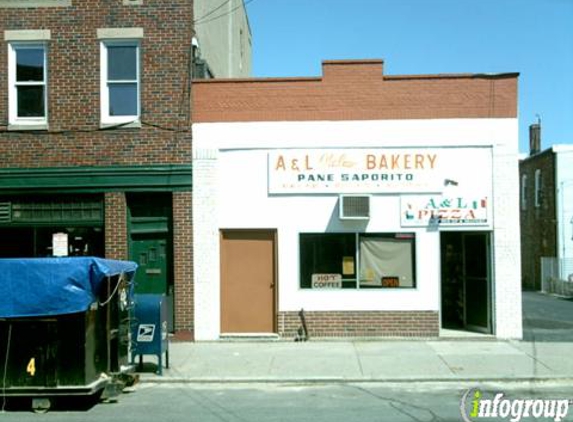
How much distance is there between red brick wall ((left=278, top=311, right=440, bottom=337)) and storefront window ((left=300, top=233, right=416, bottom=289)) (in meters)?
0.59

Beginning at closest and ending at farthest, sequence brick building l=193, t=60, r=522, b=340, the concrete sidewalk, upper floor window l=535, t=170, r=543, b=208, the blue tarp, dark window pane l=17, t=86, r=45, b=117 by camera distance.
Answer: the blue tarp → the concrete sidewalk → brick building l=193, t=60, r=522, b=340 → dark window pane l=17, t=86, r=45, b=117 → upper floor window l=535, t=170, r=543, b=208

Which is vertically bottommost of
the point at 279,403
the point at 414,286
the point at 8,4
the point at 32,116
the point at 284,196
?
the point at 279,403

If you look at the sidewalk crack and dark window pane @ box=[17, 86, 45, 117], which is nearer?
the sidewalk crack

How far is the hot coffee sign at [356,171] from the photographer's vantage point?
599 inches

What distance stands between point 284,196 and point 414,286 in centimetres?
329

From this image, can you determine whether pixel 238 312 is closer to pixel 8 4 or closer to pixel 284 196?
pixel 284 196

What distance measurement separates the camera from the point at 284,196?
50.3 feet

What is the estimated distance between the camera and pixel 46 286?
946 cm

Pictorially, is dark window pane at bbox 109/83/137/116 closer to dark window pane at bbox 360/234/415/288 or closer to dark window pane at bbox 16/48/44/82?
dark window pane at bbox 16/48/44/82

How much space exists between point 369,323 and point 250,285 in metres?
2.61

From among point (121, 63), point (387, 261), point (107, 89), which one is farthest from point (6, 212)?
point (387, 261)

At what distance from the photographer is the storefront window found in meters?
15.3

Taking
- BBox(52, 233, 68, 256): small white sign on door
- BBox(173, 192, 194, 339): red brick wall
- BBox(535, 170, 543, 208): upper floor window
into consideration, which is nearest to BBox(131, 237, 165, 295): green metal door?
BBox(173, 192, 194, 339): red brick wall

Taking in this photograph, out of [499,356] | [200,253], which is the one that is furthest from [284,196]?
[499,356]
